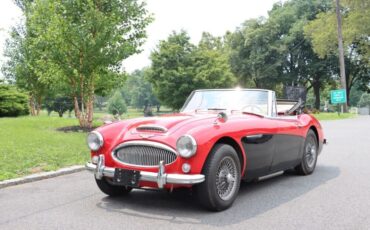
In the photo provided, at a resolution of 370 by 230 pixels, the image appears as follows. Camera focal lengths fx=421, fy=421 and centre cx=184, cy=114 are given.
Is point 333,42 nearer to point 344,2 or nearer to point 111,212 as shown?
point 344,2

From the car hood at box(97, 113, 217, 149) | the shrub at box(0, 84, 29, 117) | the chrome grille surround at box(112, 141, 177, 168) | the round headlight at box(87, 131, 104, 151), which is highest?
the shrub at box(0, 84, 29, 117)

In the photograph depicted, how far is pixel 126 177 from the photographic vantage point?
470 centimetres

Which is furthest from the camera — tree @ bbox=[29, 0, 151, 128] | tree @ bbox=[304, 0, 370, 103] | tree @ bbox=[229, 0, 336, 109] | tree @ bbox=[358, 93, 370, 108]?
tree @ bbox=[358, 93, 370, 108]

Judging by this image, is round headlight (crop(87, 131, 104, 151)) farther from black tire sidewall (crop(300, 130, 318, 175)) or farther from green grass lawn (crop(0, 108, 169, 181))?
black tire sidewall (crop(300, 130, 318, 175))

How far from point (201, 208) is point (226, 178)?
1.46 ft

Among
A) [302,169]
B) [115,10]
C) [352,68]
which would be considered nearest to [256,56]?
[352,68]

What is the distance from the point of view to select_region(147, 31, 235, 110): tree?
3794cm

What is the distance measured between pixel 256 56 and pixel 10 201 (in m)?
47.2

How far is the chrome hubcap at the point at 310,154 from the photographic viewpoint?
7.07m

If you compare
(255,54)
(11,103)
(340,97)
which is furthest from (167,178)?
(255,54)

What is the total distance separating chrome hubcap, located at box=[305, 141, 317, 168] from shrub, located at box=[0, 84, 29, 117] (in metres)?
17.6

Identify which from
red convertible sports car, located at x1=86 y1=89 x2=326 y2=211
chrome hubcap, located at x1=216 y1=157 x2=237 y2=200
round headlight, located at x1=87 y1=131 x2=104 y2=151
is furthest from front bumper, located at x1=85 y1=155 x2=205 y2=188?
round headlight, located at x1=87 y1=131 x2=104 y2=151

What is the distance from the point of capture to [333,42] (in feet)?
126

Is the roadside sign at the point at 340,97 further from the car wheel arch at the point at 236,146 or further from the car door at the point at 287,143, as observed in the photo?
the car wheel arch at the point at 236,146
